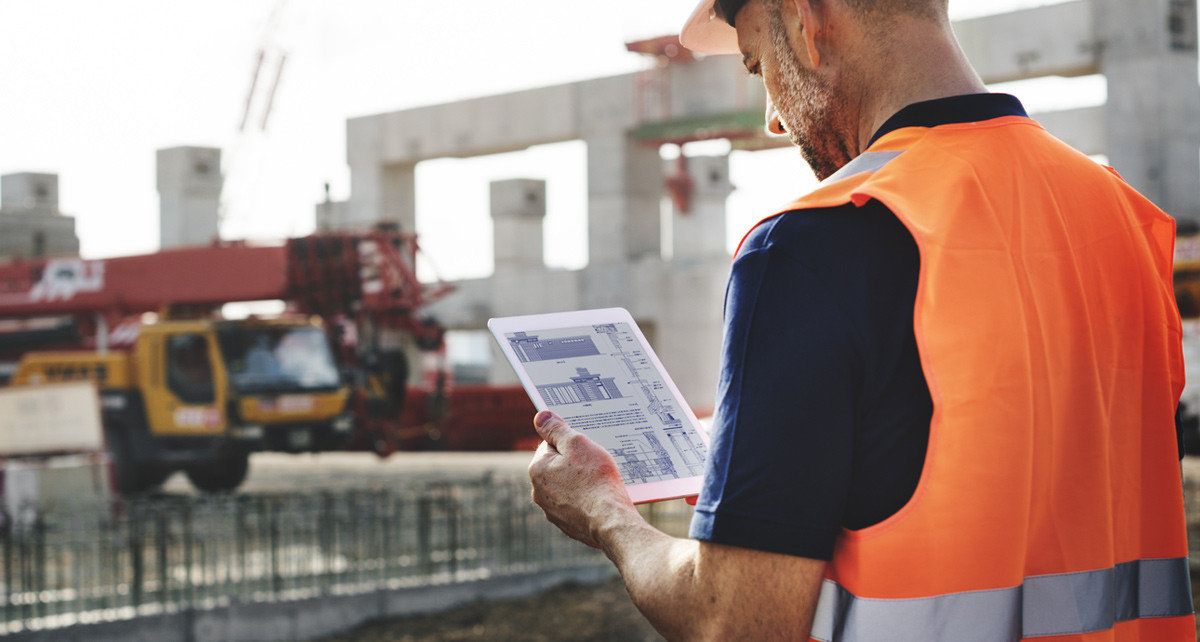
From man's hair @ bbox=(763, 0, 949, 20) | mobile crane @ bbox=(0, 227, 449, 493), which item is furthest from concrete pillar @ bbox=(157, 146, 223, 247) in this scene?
man's hair @ bbox=(763, 0, 949, 20)

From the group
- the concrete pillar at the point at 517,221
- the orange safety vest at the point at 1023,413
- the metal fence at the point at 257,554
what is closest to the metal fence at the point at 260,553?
the metal fence at the point at 257,554

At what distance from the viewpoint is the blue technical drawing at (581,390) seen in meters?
1.82

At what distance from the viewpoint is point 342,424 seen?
1800cm

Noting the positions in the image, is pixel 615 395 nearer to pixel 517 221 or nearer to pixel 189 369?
pixel 189 369

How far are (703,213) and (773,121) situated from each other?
97.8ft

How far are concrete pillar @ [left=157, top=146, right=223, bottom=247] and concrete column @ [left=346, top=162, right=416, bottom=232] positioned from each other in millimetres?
7904

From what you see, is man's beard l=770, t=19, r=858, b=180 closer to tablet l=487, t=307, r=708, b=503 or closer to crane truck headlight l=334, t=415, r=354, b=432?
tablet l=487, t=307, r=708, b=503

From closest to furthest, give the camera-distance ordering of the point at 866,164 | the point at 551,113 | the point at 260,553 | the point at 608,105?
the point at 866,164 < the point at 260,553 < the point at 608,105 < the point at 551,113

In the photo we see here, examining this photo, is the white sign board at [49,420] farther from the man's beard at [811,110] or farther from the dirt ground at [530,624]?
the man's beard at [811,110]

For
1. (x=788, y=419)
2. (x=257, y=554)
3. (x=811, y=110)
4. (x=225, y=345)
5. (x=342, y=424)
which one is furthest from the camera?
(x=342, y=424)

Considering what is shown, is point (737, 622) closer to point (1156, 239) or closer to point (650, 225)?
point (1156, 239)

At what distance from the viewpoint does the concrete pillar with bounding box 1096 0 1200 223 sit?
21.8 m

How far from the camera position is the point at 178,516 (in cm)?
1299

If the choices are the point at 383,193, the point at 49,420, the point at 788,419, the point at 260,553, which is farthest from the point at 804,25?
the point at 383,193
